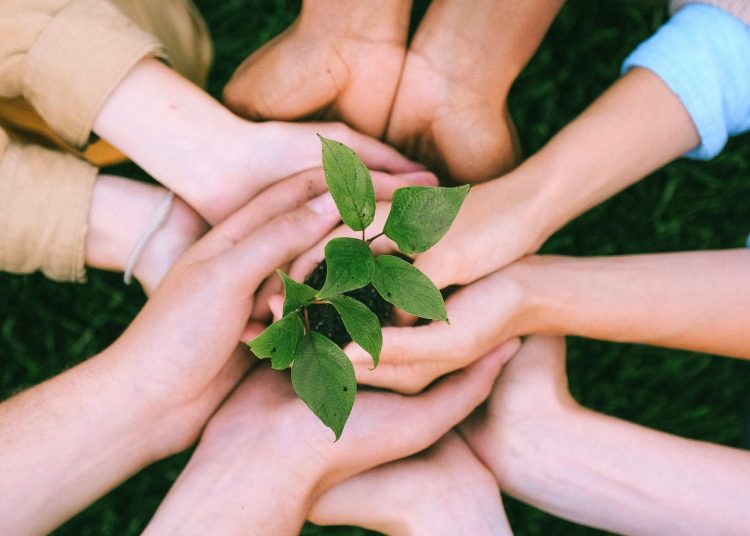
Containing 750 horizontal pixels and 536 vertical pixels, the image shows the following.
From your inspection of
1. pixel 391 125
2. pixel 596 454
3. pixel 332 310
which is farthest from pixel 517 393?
pixel 391 125

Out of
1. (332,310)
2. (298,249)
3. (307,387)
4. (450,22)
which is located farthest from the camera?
(450,22)

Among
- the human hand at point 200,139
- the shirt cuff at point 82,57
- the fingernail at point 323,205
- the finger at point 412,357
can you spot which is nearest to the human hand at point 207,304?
the fingernail at point 323,205

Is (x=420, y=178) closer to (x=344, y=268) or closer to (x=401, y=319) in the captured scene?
(x=401, y=319)

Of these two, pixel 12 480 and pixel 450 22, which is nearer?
pixel 12 480

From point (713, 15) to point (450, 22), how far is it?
0.48 meters

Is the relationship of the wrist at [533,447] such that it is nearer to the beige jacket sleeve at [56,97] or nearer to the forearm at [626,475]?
the forearm at [626,475]

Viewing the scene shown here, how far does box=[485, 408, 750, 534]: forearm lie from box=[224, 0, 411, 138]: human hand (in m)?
0.71

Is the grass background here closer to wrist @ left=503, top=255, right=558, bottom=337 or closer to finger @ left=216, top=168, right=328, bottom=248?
wrist @ left=503, top=255, right=558, bottom=337

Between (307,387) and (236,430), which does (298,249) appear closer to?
(236,430)

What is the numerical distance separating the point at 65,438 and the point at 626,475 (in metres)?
0.96

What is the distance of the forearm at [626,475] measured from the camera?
1.08 m

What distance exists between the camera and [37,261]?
1.27 m

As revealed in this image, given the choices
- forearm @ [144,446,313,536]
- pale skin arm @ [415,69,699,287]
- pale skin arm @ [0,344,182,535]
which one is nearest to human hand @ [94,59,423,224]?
pale skin arm @ [415,69,699,287]

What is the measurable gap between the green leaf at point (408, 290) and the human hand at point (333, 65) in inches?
26.1
